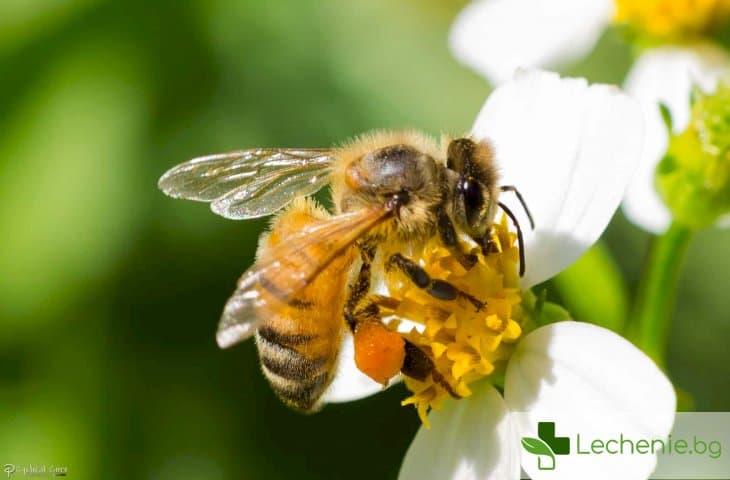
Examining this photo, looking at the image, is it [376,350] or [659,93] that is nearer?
[376,350]

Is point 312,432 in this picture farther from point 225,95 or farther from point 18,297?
point 225,95

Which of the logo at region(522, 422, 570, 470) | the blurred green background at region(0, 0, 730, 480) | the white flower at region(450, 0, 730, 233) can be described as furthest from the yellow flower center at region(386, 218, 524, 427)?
the white flower at region(450, 0, 730, 233)

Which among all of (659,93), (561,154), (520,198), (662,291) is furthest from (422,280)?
(659,93)

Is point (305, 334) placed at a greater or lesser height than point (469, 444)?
greater

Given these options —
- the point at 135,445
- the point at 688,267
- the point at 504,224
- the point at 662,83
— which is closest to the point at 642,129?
the point at 504,224

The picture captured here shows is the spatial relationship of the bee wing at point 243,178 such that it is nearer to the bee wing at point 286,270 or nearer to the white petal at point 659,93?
the bee wing at point 286,270

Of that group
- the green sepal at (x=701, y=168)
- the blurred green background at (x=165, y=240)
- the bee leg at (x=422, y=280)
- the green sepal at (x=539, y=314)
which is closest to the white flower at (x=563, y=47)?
the blurred green background at (x=165, y=240)

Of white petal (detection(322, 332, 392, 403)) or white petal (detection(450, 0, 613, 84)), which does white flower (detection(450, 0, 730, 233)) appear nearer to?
white petal (detection(450, 0, 613, 84))

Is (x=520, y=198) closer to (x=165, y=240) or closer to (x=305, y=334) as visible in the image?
(x=305, y=334)
